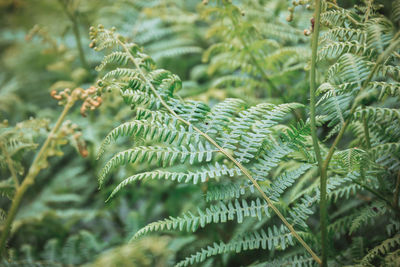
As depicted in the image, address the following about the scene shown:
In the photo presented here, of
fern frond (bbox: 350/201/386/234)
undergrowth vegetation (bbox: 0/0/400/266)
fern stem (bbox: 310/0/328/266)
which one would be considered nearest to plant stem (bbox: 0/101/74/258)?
undergrowth vegetation (bbox: 0/0/400/266)

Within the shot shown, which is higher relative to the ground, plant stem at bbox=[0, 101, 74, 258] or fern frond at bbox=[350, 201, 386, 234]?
plant stem at bbox=[0, 101, 74, 258]

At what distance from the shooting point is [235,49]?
69.1 inches

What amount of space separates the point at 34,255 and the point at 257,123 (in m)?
1.60

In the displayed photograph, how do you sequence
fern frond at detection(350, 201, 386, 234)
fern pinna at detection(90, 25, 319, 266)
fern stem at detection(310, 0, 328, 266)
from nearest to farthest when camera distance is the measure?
fern stem at detection(310, 0, 328, 266) < fern pinna at detection(90, 25, 319, 266) < fern frond at detection(350, 201, 386, 234)

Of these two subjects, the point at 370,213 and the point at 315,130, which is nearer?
the point at 315,130

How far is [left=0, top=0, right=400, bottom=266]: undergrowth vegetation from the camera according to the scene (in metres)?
1.00

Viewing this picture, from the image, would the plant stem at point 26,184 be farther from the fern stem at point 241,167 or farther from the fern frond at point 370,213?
the fern frond at point 370,213

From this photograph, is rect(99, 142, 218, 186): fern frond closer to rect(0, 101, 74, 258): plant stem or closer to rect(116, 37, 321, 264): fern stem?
rect(116, 37, 321, 264): fern stem

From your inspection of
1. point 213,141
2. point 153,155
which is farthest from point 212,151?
point 153,155

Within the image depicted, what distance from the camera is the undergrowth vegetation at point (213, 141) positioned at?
100 centimetres

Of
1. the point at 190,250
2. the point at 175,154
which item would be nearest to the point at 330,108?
the point at 175,154

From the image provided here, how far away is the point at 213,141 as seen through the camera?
108 centimetres

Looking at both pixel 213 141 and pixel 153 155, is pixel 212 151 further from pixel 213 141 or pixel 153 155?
pixel 153 155

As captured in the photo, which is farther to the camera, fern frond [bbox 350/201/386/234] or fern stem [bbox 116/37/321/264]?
fern frond [bbox 350/201/386/234]
